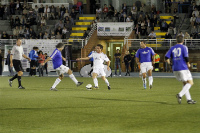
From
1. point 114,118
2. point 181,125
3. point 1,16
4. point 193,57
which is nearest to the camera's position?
point 181,125

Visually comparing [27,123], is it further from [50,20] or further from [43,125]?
[50,20]

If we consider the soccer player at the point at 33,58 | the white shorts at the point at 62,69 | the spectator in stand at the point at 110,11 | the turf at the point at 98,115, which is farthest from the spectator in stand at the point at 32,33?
the turf at the point at 98,115

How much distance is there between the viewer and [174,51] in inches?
615

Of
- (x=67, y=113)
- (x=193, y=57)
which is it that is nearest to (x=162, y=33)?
(x=193, y=57)

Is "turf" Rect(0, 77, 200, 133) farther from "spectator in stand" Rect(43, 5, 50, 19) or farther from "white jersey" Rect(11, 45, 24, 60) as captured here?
"spectator in stand" Rect(43, 5, 50, 19)

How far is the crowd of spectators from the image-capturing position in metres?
48.3

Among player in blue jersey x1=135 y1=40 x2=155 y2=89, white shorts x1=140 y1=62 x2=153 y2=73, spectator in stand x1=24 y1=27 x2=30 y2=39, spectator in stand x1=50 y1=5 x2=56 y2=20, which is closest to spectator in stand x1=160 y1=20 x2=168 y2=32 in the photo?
spectator in stand x1=50 y1=5 x2=56 y2=20

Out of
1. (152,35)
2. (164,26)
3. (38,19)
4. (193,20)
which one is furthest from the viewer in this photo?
(38,19)

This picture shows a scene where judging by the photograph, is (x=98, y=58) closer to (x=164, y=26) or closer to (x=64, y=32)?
(x=164, y=26)

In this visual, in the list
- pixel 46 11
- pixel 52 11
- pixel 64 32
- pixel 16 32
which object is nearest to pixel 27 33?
pixel 16 32

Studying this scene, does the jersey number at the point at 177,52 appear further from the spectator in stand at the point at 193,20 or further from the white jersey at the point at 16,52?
the spectator in stand at the point at 193,20

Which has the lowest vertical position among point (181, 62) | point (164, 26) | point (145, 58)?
point (145, 58)

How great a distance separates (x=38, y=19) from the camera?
166 feet

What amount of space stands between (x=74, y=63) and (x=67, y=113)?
3286cm
